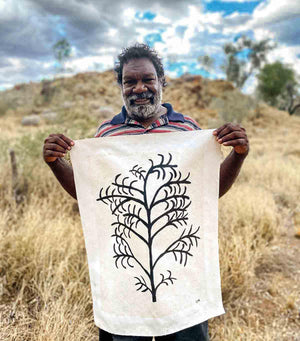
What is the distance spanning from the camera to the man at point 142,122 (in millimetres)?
1452

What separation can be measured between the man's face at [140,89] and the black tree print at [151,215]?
33 cm

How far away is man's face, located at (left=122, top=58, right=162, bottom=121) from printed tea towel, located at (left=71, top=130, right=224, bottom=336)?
8.8 inches

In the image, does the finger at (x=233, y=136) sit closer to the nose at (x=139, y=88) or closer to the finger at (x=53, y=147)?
the nose at (x=139, y=88)

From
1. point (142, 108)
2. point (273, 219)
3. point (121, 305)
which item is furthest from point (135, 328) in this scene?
point (273, 219)

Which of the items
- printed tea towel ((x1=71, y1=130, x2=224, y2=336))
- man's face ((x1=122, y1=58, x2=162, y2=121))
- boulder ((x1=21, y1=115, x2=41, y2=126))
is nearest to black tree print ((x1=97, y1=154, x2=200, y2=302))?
printed tea towel ((x1=71, y1=130, x2=224, y2=336))

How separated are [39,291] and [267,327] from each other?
185 cm

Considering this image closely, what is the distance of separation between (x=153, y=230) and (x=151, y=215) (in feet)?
0.23

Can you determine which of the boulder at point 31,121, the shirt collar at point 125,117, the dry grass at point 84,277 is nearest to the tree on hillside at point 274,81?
the boulder at point 31,121

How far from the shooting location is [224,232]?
11.7ft

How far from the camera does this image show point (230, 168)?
1487mm

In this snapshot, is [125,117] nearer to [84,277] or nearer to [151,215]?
[151,215]

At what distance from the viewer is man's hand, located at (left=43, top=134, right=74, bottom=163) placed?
1.41m

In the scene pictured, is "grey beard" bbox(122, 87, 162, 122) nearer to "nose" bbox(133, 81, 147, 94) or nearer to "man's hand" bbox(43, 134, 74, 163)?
"nose" bbox(133, 81, 147, 94)

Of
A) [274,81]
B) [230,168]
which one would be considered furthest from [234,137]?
[274,81]
